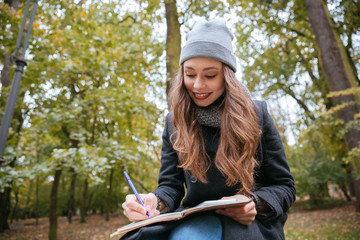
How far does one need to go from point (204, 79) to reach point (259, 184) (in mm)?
687

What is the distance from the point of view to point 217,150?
1438 mm

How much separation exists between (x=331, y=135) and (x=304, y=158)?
5592 millimetres

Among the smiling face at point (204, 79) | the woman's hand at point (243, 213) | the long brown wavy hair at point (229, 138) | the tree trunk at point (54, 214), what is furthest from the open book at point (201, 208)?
the tree trunk at point (54, 214)

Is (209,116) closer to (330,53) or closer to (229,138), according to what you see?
(229,138)

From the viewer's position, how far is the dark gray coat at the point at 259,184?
49.4 inches

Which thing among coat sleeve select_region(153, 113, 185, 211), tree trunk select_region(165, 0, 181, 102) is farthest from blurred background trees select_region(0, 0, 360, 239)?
coat sleeve select_region(153, 113, 185, 211)

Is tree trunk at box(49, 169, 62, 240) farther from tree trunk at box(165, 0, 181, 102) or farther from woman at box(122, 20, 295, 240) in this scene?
woman at box(122, 20, 295, 240)

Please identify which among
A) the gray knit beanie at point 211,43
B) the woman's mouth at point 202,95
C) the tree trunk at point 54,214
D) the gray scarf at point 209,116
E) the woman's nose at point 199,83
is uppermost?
the gray knit beanie at point 211,43

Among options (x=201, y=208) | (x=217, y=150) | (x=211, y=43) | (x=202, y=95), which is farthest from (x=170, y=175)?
(x=211, y=43)

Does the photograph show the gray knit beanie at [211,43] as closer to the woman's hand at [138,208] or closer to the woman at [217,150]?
the woman at [217,150]

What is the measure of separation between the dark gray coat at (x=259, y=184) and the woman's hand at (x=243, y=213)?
0.10ft

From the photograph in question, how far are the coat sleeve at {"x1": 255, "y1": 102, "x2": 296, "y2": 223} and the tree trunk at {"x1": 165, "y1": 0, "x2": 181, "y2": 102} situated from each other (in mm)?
3125

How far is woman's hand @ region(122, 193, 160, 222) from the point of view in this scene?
123 centimetres

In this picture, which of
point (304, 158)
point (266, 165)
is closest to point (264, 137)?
point (266, 165)
